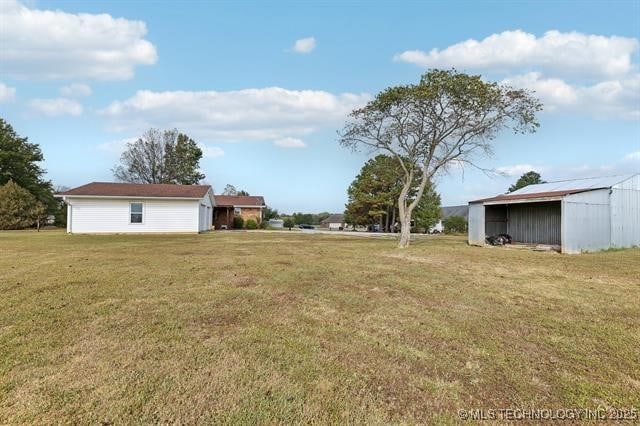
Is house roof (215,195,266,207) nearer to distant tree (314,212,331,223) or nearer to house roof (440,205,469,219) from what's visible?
house roof (440,205,469,219)

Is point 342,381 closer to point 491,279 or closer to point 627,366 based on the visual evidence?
point 627,366

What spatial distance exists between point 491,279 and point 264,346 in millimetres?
Result: 5700

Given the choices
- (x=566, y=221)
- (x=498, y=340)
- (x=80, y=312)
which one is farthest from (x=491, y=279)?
(x=566, y=221)

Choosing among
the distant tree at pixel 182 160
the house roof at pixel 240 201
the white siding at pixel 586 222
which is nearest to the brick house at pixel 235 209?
the house roof at pixel 240 201

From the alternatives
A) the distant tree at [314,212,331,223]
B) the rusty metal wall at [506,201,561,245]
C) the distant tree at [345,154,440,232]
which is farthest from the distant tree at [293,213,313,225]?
the rusty metal wall at [506,201,561,245]

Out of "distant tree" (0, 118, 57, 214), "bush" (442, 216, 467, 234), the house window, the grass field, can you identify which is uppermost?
"distant tree" (0, 118, 57, 214)

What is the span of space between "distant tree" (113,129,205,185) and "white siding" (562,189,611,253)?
39071 mm

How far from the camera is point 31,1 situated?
9.53m

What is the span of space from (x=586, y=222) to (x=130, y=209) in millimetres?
23353

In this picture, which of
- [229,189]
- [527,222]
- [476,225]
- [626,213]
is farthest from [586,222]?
[229,189]

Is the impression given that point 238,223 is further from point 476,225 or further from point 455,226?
point 455,226

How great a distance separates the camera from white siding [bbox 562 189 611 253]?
561 inches

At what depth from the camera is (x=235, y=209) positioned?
116 ft

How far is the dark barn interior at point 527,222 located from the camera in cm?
1836
